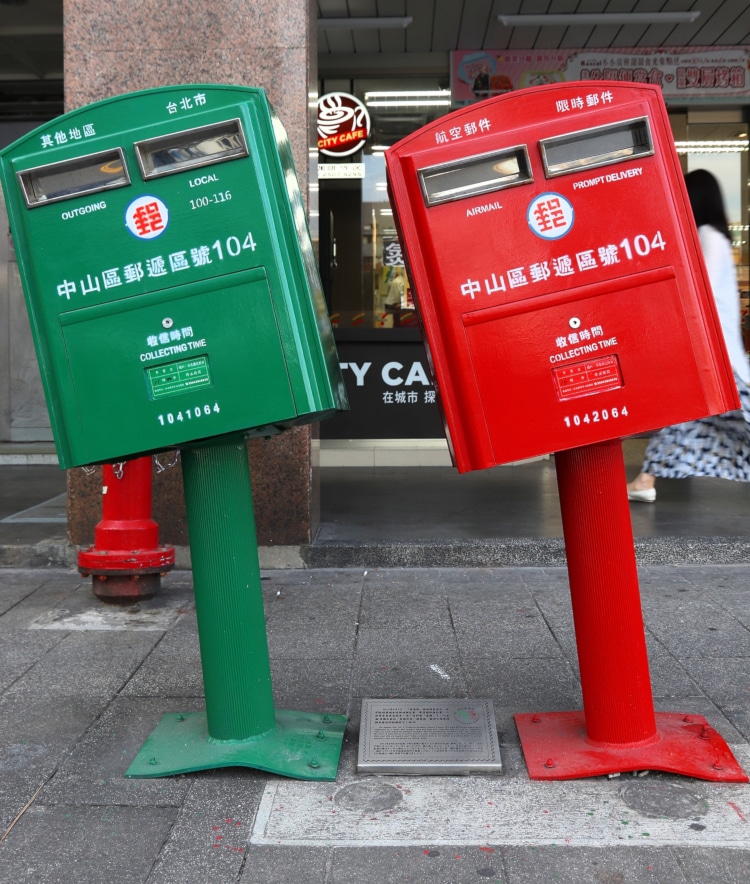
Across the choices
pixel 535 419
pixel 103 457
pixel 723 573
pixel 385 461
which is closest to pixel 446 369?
pixel 535 419

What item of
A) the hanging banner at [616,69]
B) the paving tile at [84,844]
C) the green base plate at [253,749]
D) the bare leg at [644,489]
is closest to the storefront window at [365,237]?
the hanging banner at [616,69]

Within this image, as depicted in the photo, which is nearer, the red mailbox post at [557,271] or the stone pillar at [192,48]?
the red mailbox post at [557,271]

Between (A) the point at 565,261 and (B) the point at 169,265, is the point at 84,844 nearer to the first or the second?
(B) the point at 169,265

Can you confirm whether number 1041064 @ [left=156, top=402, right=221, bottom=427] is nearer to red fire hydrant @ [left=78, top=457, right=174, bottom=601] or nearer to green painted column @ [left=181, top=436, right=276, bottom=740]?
green painted column @ [left=181, top=436, right=276, bottom=740]

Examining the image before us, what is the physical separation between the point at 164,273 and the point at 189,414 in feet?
1.32

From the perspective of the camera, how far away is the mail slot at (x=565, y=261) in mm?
2660

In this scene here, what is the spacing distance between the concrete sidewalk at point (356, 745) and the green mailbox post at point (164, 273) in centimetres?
102

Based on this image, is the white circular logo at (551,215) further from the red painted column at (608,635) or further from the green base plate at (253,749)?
the green base plate at (253,749)

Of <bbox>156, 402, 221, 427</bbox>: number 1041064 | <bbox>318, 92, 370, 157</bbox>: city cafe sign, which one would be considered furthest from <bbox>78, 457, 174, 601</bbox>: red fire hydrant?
<bbox>318, 92, 370, 157</bbox>: city cafe sign

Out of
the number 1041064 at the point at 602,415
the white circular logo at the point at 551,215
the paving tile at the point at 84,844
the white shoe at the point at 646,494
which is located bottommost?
the white shoe at the point at 646,494

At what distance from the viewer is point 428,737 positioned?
3162 mm

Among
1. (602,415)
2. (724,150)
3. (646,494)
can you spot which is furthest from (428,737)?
(724,150)

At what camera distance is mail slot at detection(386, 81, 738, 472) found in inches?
105

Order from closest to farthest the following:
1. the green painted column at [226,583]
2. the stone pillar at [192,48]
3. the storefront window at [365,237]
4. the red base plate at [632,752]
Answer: the red base plate at [632,752], the green painted column at [226,583], the stone pillar at [192,48], the storefront window at [365,237]
